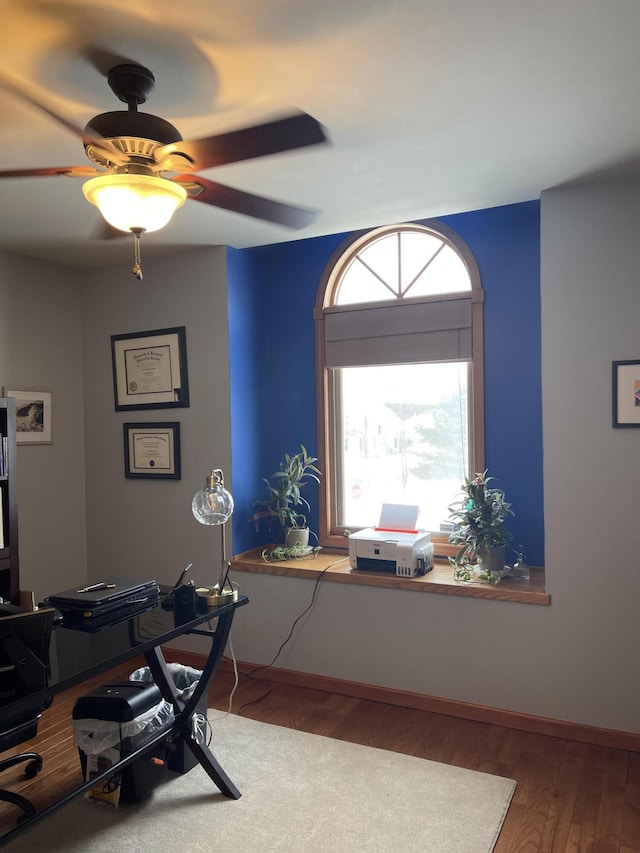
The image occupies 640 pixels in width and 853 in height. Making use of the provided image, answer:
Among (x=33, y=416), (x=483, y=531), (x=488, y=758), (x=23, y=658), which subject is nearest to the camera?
(x=23, y=658)

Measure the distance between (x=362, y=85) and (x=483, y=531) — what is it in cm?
209

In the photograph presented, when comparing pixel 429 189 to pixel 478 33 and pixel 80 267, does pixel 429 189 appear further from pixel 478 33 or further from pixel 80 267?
pixel 80 267

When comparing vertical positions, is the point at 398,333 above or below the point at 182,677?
above

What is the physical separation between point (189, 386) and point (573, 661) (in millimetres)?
2567

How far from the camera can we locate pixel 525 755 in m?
2.84

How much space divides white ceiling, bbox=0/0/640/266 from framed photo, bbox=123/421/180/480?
4.88 feet

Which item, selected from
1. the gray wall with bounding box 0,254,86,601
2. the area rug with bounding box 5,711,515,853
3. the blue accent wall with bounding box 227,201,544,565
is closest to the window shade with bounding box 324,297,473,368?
the blue accent wall with bounding box 227,201,544,565

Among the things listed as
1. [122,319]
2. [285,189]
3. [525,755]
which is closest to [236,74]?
[285,189]

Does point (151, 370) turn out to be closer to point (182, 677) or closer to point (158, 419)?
point (158, 419)

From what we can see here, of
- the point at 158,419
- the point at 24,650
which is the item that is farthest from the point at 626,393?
the point at 158,419

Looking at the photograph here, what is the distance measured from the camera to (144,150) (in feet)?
6.19

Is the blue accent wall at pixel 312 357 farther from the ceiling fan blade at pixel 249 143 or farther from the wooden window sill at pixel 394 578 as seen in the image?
the ceiling fan blade at pixel 249 143

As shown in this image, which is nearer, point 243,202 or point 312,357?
point 243,202

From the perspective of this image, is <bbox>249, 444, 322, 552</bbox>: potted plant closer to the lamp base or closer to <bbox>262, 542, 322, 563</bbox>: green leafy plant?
<bbox>262, 542, 322, 563</bbox>: green leafy plant
